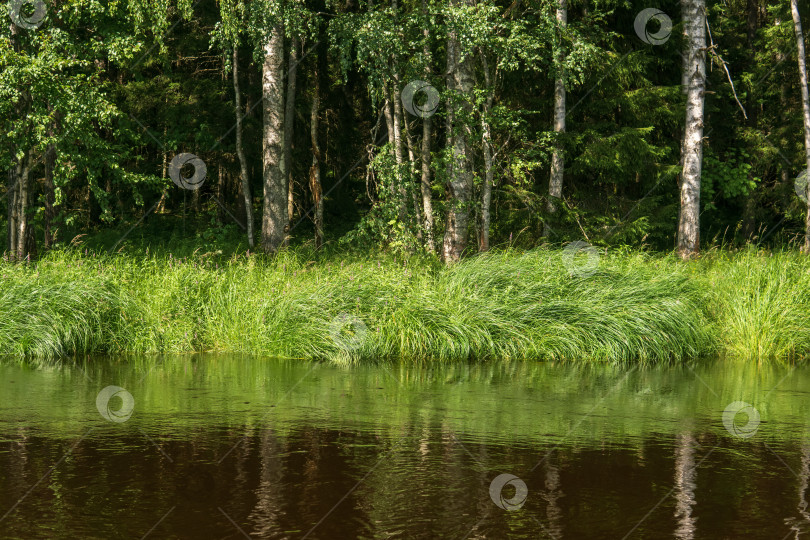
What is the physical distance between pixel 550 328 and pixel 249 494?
6542 millimetres

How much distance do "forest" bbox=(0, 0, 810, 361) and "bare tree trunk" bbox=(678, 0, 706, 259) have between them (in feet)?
0.14

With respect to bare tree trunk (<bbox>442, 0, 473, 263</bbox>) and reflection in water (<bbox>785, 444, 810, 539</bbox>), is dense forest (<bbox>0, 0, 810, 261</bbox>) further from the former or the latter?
reflection in water (<bbox>785, 444, 810, 539</bbox>)

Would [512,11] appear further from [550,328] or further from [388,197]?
[550,328]

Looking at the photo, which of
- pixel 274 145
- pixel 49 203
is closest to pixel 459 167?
pixel 274 145

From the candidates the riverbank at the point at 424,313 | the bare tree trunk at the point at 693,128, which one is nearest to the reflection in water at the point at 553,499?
the riverbank at the point at 424,313

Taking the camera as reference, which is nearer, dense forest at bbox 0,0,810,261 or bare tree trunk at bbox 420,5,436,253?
dense forest at bbox 0,0,810,261

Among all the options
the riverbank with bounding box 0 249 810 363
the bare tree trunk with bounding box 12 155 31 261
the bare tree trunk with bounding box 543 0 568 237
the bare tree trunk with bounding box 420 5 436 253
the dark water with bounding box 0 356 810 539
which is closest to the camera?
the dark water with bounding box 0 356 810 539

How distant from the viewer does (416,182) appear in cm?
1655

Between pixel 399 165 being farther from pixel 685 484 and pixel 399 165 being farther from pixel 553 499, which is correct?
pixel 553 499

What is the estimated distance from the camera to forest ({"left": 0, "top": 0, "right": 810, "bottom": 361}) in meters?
10.9

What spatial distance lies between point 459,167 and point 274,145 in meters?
4.02

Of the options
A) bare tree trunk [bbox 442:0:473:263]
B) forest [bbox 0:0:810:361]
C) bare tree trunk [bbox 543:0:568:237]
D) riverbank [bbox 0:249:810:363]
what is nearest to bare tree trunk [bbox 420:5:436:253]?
forest [bbox 0:0:810:361]

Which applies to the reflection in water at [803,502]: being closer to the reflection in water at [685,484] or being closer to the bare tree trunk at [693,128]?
the reflection in water at [685,484]

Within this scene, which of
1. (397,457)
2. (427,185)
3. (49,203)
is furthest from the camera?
(49,203)
